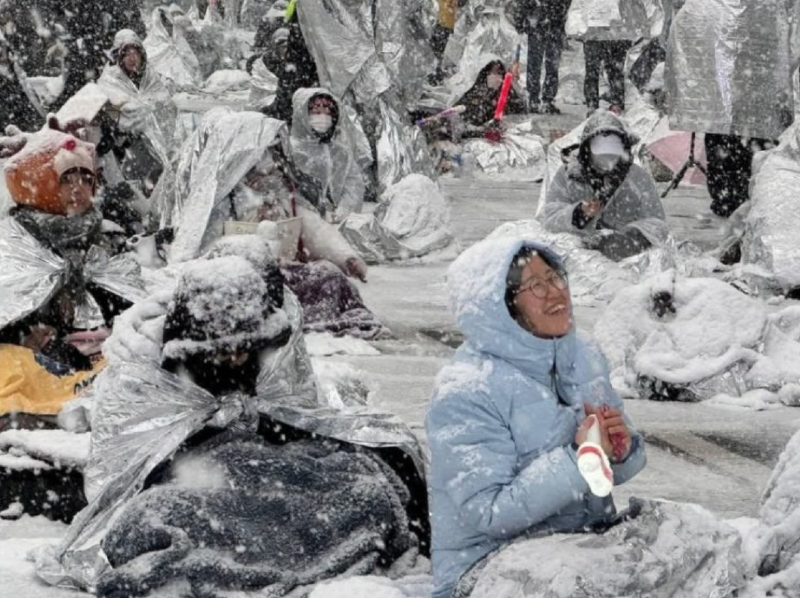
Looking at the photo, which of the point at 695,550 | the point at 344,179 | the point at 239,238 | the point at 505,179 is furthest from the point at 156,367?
the point at 505,179

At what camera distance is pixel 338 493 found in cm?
414

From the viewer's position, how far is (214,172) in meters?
8.15

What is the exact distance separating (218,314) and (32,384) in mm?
1447

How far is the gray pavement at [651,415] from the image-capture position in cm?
523

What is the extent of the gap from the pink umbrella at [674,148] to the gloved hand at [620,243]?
432 cm

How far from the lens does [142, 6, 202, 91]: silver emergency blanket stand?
20.4 m

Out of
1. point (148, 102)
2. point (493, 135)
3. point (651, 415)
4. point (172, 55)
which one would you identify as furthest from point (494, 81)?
point (651, 415)

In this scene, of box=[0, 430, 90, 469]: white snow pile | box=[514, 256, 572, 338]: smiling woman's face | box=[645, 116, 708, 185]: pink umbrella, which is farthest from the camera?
box=[645, 116, 708, 185]: pink umbrella

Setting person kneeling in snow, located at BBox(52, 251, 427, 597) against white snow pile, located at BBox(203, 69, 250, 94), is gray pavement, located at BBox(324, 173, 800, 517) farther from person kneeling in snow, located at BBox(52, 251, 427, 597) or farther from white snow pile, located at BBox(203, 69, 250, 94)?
white snow pile, located at BBox(203, 69, 250, 94)

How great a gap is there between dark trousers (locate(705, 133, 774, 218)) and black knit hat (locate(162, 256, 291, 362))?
6829 millimetres

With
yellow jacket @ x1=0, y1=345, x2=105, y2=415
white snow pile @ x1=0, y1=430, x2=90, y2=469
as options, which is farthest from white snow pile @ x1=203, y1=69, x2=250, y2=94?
white snow pile @ x1=0, y1=430, x2=90, y2=469

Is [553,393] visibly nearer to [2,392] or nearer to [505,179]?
[2,392]

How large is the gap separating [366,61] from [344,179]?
2538 mm

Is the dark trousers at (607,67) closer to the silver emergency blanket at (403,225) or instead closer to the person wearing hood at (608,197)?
the silver emergency blanket at (403,225)
